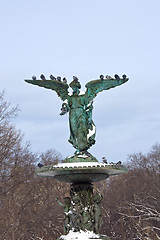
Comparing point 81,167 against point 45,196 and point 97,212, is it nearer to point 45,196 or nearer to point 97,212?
point 97,212

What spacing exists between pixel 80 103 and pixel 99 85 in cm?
61

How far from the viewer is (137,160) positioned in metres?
43.3

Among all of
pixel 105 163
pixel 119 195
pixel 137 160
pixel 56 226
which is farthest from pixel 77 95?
pixel 137 160

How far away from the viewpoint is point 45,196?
1383 inches

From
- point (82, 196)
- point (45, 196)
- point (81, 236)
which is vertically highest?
point (45, 196)

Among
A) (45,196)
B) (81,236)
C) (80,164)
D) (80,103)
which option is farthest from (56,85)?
(45,196)

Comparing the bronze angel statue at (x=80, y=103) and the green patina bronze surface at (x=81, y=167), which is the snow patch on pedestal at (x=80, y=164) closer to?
the green patina bronze surface at (x=81, y=167)

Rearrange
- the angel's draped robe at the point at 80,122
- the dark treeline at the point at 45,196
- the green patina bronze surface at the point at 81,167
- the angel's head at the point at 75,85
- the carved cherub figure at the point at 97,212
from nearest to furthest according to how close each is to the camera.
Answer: the green patina bronze surface at the point at 81,167 → the carved cherub figure at the point at 97,212 → the angel's draped robe at the point at 80,122 → the angel's head at the point at 75,85 → the dark treeline at the point at 45,196

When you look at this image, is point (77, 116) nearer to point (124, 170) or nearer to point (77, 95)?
point (77, 95)

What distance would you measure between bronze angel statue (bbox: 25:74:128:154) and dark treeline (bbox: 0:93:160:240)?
1415cm

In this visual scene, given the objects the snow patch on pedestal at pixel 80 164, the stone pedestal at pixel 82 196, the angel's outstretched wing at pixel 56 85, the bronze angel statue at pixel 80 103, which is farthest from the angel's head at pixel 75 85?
the snow patch on pedestal at pixel 80 164

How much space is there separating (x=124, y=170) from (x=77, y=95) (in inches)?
81.9

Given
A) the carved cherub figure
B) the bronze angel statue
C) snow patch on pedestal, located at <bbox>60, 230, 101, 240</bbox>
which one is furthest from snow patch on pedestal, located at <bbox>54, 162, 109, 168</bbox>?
snow patch on pedestal, located at <bbox>60, 230, 101, 240</bbox>

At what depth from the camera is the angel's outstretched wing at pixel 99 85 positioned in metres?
10.9
